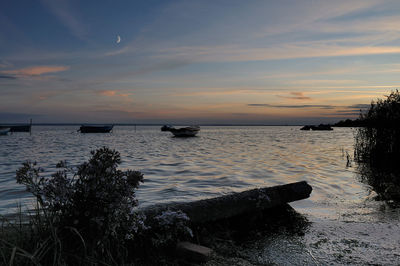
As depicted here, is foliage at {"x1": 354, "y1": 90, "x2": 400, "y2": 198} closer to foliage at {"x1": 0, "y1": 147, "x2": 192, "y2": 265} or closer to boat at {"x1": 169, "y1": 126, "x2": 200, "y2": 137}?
foliage at {"x1": 0, "y1": 147, "x2": 192, "y2": 265}

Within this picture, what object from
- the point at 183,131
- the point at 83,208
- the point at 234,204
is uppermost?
the point at 83,208

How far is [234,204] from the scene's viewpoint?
19.8 feet

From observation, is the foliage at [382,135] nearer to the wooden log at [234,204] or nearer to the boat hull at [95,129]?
the wooden log at [234,204]

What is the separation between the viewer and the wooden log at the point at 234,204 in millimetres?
5438

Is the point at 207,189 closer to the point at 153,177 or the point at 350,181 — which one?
the point at 153,177

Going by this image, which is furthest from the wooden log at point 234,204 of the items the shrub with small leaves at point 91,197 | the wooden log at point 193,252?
the shrub with small leaves at point 91,197

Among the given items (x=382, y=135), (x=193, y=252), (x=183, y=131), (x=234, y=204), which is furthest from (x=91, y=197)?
(x=183, y=131)

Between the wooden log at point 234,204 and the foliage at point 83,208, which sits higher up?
the foliage at point 83,208

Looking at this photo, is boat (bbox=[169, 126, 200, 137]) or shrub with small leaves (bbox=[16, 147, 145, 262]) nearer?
shrub with small leaves (bbox=[16, 147, 145, 262])

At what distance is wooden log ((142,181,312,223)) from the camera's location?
5.44 metres

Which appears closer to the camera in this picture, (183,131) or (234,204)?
(234,204)

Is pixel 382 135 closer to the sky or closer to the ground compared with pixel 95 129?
closer to the sky

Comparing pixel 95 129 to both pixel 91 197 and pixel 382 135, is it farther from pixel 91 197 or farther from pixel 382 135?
pixel 91 197

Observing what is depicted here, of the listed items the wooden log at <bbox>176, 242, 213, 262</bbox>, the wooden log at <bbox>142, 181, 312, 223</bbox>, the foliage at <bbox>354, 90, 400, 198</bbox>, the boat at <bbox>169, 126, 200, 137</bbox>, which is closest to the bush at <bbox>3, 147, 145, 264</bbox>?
the wooden log at <bbox>176, 242, 213, 262</bbox>
